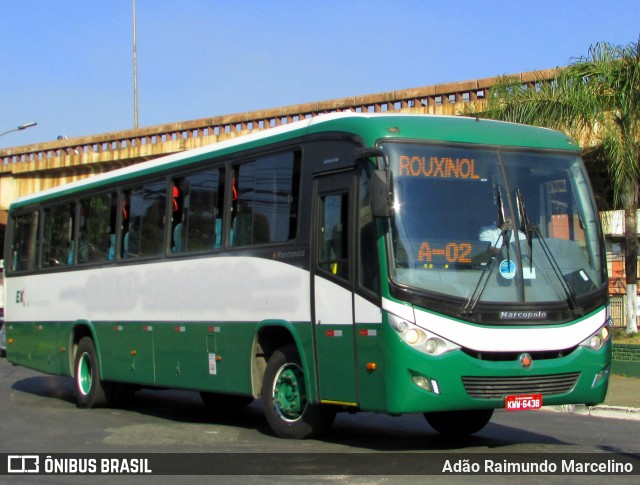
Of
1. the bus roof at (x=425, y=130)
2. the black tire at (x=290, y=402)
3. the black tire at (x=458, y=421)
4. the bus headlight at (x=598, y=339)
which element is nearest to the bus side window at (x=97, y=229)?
the bus roof at (x=425, y=130)

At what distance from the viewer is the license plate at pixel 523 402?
9.69 meters

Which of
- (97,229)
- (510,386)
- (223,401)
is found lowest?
(223,401)

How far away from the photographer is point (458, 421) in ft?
38.1

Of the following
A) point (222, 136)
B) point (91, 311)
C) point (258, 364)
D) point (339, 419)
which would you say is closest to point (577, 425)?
point (339, 419)

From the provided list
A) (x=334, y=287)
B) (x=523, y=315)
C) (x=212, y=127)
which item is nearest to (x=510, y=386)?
(x=523, y=315)

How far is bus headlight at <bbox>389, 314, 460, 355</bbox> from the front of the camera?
957cm

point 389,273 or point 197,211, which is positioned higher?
point 197,211

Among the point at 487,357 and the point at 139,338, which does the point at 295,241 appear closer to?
the point at 487,357

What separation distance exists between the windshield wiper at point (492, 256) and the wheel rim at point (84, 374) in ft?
27.3

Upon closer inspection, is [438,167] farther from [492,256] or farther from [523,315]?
[523,315]

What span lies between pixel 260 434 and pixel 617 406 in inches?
245

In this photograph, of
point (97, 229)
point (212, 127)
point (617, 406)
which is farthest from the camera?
point (212, 127)

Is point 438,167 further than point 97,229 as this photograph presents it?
No

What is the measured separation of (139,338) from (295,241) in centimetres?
430
